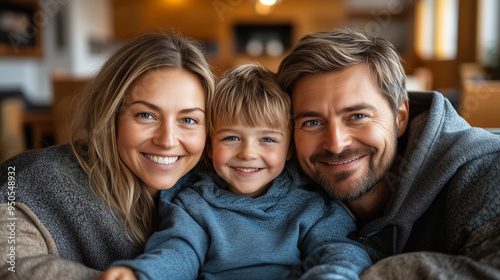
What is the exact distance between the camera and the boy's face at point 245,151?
1.30m

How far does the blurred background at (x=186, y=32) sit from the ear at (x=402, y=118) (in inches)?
91.6

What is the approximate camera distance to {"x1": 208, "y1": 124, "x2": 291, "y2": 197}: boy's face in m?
1.30

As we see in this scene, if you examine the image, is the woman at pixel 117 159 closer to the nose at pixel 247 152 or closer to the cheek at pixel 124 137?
the cheek at pixel 124 137

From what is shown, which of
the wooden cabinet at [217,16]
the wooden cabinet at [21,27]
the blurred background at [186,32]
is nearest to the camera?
the blurred background at [186,32]

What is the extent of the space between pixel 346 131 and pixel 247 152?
275 millimetres

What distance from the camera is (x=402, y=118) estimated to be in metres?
1.37

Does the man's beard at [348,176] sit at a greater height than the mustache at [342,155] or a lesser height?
lesser

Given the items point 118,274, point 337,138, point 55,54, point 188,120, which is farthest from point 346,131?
point 55,54

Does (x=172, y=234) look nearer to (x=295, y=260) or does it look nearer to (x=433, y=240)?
(x=295, y=260)

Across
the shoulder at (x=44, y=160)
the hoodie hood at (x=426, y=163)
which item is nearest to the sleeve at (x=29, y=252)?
the shoulder at (x=44, y=160)

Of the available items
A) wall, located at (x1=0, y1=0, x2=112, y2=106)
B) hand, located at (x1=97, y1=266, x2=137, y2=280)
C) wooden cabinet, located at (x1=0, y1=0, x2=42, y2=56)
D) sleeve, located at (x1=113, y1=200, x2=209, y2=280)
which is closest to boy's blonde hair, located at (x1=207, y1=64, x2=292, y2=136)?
sleeve, located at (x1=113, y1=200, x2=209, y2=280)

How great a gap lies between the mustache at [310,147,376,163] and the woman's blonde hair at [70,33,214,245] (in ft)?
1.15

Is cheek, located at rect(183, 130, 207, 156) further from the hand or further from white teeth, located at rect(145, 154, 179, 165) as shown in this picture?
the hand

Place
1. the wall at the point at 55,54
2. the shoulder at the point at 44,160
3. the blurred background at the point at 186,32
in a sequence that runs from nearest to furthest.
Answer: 1. the shoulder at the point at 44,160
2. the blurred background at the point at 186,32
3. the wall at the point at 55,54
